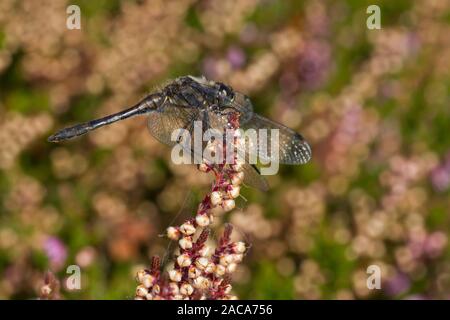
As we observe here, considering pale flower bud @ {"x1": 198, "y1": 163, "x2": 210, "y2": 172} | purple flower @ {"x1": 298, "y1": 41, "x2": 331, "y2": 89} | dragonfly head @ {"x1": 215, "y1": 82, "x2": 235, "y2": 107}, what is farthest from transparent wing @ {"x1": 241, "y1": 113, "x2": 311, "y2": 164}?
purple flower @ {"x1": 298, "y1": 41, "x2": 331, "y2": 89}

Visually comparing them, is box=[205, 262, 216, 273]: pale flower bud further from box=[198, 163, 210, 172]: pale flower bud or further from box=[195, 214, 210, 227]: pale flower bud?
box=[198, 163, 210, 172]: pale flower bud

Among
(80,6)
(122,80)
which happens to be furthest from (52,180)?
(80,6)

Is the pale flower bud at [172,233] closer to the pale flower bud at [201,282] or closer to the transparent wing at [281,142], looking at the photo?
the pale flower bud at [201,282]

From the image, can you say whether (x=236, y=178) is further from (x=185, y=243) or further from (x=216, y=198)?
(x=185, y=243)

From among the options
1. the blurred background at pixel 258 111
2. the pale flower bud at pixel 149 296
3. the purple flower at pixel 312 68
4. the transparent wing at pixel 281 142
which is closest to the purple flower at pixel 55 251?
the blurred background at pixel 258 111

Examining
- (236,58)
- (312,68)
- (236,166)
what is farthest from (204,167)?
(312,68)
